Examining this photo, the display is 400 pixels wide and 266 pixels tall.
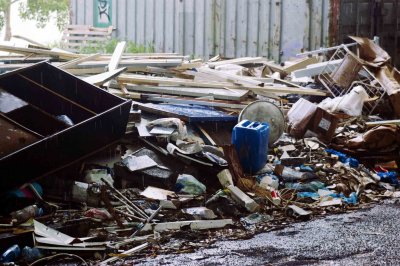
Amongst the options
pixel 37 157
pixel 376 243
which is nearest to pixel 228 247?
pixel 376 243

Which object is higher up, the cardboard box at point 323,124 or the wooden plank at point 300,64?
the wooden plank at point 300,64

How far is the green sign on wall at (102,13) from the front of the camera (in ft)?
55.3

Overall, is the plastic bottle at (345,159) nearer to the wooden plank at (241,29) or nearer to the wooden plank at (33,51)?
the wooden plank at (33,51)

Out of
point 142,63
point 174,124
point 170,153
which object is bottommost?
point 170,153

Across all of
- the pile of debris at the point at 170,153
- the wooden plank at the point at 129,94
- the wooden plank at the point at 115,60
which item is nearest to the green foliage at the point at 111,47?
the wooden plank at the point at 115,60

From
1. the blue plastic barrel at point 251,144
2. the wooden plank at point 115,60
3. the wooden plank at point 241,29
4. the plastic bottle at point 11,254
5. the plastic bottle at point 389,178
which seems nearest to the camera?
the plastic bottle at point 11,254

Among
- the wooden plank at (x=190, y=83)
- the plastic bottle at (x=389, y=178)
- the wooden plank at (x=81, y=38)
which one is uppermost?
the wooden plank at (x=81, y=38)

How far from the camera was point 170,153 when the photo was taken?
6.84m

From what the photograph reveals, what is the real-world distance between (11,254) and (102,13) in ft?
43.2

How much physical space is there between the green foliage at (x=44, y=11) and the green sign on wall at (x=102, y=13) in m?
5.96

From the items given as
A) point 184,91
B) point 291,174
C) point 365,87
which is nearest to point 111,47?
point 184,91

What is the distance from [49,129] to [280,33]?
8.38m

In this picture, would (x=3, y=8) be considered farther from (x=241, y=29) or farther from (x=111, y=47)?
(x=241, y=29)

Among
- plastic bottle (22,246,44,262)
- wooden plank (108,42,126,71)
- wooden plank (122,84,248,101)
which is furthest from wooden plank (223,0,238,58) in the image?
plastic bottle (22,246,44,262)
